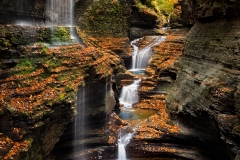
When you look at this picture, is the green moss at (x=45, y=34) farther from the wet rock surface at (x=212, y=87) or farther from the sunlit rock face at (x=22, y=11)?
the wet rock surface at (x=212, y=87)

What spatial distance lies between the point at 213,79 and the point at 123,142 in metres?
5.23

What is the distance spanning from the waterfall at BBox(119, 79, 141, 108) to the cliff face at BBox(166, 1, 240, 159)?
18.9 ft

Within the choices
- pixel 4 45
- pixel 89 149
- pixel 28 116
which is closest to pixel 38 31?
pixel 4 45

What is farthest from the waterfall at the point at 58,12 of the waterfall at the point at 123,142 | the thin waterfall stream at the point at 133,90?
the waterfall at the point at 123,142

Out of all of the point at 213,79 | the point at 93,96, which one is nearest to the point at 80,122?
the point at 93,96

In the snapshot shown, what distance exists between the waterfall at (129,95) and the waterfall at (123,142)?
245 inches

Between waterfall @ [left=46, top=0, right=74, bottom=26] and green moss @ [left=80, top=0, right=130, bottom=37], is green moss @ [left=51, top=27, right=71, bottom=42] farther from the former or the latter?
green moss @ [left=80, top=0, right=130, bottom=37]

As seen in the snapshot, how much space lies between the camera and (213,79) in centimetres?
1003

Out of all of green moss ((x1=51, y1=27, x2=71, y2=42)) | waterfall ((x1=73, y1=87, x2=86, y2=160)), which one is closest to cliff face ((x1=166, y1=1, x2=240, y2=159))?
waterfall ((x1=73, y1=87, x2=86, y2=160))

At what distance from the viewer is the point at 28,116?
23.5 ft

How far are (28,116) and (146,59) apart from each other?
1786cm

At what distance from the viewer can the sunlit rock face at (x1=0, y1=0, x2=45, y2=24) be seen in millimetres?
9038

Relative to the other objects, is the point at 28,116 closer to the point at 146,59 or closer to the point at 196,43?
the point at 196,43

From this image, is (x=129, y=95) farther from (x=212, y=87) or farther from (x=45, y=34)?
(x=45, y=34)
